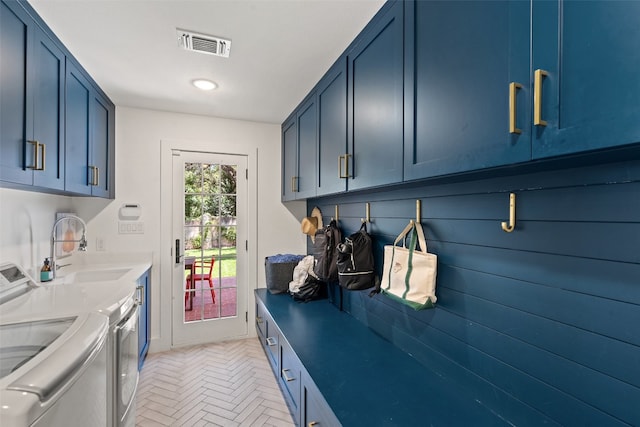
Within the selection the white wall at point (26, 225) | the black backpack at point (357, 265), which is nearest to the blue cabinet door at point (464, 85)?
the black backpack at point (357, 265)

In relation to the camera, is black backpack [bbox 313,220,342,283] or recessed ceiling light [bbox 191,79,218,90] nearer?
black backpack [bbox 313,220,342,283]

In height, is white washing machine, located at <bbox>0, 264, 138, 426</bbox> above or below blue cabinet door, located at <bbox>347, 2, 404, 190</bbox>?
below

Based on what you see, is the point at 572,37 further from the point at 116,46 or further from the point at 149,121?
the point at 149,121

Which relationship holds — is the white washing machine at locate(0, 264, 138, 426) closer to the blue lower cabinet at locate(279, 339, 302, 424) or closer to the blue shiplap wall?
the blue lower cabinet at locate(279, 339, 302, 424)

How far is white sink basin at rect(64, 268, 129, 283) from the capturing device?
2270mm

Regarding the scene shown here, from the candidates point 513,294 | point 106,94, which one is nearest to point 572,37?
point 513,294

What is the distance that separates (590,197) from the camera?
869mm

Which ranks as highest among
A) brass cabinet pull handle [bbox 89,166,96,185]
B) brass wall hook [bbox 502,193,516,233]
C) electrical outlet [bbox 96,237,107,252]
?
brass cabinet pull handle [bbox 89,166,96,185]

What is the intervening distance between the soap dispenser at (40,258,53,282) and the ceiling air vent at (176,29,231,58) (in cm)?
179

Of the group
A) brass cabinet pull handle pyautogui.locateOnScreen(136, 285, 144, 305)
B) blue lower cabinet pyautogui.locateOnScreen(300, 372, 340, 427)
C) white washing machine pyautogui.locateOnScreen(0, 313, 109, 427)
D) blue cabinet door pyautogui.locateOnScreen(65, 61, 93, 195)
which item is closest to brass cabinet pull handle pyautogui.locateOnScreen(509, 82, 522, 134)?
blue lower cabinet pyautogui.locateOnScreen(300, 372, 340, 427)

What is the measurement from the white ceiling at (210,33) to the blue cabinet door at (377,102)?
134mm

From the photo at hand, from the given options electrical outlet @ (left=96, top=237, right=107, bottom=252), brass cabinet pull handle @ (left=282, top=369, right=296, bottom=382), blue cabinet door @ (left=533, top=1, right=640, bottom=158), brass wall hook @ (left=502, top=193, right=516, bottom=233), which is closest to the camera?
blue cabinet door @ (left=533, top=1, right=640, bottom=158)

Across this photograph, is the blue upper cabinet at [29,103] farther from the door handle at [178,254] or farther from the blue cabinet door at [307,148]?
the blue cabinet door at [307,148]

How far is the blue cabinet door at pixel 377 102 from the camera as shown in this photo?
1.30 m
